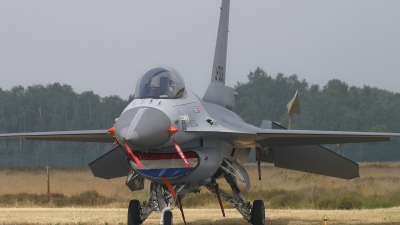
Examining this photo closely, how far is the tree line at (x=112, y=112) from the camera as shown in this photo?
2773 inches

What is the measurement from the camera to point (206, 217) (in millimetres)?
16375

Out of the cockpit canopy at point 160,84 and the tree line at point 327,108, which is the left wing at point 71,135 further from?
the tree line at point 327,108

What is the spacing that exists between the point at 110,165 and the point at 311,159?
4498 millimetres

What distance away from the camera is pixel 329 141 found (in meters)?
13.6

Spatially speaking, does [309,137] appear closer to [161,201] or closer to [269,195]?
[161,201]

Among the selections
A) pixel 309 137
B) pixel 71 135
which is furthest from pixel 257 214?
pixel 71 135

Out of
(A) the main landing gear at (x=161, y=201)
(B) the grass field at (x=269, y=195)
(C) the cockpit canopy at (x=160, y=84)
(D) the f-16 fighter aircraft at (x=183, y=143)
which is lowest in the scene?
(B) the grass field at (x=269, y=195)

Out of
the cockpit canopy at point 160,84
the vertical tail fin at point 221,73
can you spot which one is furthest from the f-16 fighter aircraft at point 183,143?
the vertical tail fin at point 221,73

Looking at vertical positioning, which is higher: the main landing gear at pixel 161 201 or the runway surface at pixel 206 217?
the main landing gear at pixel 161 201

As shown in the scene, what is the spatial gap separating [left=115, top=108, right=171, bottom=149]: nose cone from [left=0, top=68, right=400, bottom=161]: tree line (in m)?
56.0

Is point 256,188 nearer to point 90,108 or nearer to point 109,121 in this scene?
point 109,121

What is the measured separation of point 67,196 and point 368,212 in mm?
10767

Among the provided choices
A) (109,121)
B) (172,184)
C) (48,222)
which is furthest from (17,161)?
(172,184)

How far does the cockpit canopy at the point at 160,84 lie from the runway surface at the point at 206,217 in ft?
13.3
